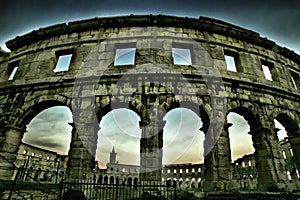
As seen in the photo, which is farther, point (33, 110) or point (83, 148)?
point (33, 110)

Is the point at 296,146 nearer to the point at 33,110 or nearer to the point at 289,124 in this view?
the point at 289,124

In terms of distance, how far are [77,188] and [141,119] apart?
10.9ft

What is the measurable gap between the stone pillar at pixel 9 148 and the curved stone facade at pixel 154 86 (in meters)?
0.04

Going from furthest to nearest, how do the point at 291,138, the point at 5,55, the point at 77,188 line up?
1. the point at 5,55
2. the point at 291,138
3. the point at 77,188

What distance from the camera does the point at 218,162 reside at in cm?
760

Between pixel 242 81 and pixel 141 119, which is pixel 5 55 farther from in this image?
pixel 242 81

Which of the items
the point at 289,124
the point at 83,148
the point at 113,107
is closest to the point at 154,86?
the point at 113,107

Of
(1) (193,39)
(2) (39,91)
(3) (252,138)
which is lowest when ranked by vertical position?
(3) (252,138)

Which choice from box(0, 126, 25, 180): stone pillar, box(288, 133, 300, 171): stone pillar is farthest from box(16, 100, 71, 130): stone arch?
box(288, 133, 300, 171): stone pillar

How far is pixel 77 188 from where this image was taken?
23.2 ft

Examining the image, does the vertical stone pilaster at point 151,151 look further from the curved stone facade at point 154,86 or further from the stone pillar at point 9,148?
the stone pillar at point 9,148

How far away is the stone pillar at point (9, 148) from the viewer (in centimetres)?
825

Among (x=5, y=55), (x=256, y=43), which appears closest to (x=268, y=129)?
(x=256, y=43)

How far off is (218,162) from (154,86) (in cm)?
390
